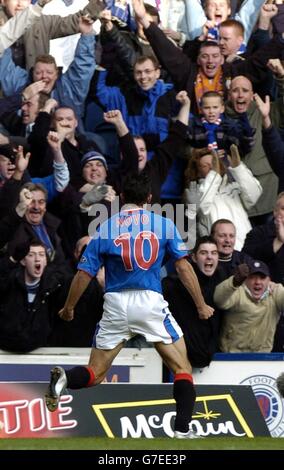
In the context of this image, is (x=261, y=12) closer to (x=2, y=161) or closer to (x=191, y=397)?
(x=2, y=161)

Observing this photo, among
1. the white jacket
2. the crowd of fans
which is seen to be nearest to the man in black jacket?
the crowd of fans

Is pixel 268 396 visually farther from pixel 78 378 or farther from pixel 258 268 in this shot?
pixel 78 378

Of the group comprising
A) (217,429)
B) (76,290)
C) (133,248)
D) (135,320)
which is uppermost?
(133,248)

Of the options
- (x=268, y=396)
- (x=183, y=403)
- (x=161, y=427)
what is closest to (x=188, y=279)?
(x=183, y=403)

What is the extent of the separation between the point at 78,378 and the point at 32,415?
1515 mm

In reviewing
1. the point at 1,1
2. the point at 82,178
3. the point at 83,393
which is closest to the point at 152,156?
the point at 82,178

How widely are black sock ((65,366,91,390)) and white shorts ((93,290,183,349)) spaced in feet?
0.84

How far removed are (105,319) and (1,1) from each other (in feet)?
21.5

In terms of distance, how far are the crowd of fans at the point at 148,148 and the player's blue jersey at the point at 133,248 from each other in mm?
2408

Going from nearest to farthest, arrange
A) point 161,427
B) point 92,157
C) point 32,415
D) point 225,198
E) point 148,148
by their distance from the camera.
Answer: point 161,427 → point 32,415 → point 92,157 → point 225,198 → point 148,148

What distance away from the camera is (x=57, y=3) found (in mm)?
14906

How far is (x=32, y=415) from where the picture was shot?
10.8 meters

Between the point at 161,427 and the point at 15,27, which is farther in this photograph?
the point at 15,27

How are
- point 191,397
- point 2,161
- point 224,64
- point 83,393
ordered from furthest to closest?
1. point 224,64
2. point 2,161
3. point 83,393
4. point 191,397
